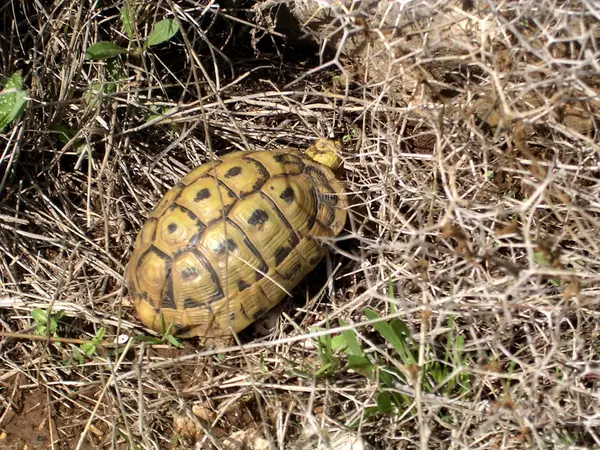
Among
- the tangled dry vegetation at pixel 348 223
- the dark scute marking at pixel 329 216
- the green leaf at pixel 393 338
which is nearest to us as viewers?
the tangled dry vegetation at pixel 348 223

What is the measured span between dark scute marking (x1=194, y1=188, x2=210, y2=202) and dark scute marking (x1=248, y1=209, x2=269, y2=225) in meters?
0.19

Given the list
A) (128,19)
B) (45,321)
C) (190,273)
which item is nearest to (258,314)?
(190,273)

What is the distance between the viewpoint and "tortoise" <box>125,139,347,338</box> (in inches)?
89.4

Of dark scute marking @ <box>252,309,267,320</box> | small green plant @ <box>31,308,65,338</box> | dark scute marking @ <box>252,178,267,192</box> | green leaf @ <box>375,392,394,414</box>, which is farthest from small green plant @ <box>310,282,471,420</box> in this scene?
small green plant @ <box>31,308,65,338</box>

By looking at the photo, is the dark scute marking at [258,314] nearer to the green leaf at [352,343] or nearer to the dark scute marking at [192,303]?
the dark scute marking at [192,303]

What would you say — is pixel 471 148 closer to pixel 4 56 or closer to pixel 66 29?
pixel 66 29

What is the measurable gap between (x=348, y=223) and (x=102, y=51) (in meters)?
1.31

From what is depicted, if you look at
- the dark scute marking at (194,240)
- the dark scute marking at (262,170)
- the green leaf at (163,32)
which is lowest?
the dark scute marking at (194,240)

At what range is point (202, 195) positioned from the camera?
7.68 feet

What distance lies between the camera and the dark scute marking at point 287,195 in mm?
2381

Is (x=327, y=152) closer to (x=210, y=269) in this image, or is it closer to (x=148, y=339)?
(x=210, y=269)

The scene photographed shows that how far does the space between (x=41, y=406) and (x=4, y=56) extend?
1.53 metres

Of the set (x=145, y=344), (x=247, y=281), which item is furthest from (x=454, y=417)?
(x=145, y=344)

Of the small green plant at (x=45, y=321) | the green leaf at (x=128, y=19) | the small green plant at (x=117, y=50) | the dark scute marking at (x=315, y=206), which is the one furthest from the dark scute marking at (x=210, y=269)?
the green leaf at (x=128, y=19)
